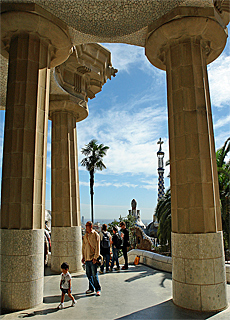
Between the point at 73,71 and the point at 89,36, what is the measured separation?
4.62 meters

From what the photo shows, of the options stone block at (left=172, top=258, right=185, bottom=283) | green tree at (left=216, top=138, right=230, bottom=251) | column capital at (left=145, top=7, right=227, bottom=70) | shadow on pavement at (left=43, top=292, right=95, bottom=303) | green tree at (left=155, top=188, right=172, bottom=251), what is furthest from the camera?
green tree at (left=155, top=188, right=172, bottom=251)

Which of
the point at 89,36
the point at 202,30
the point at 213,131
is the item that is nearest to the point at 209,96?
the point at 213,131

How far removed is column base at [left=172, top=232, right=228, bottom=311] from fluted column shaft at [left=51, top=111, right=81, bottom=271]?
255 inches

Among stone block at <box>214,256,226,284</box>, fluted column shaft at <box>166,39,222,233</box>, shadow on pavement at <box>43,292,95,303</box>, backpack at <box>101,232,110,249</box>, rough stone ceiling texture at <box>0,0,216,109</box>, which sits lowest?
shadow on pavement at <box>43,292,95,303</box>

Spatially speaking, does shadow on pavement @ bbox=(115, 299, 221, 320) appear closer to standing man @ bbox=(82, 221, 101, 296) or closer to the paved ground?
the paved ground

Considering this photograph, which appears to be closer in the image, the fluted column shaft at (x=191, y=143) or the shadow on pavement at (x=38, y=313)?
the shadow on pavement at (x=38, y=313)

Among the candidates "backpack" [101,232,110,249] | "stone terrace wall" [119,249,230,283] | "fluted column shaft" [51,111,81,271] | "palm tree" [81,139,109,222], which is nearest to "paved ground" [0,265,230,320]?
"stone terrace wall" [119,249,230,283]

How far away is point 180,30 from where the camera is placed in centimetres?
793

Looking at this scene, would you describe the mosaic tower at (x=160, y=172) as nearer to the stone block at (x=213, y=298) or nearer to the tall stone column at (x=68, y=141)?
the tall stone column at (x=68, y=141)

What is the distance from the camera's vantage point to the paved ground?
6.40 m

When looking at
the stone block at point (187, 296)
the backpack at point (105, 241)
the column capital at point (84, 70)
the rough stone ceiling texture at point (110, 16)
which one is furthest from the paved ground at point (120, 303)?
the column capital at point (84, 70)

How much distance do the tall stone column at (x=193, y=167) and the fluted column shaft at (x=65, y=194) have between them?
6373 mm

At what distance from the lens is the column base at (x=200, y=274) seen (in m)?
6.79

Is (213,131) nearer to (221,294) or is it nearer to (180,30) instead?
(180,30)
